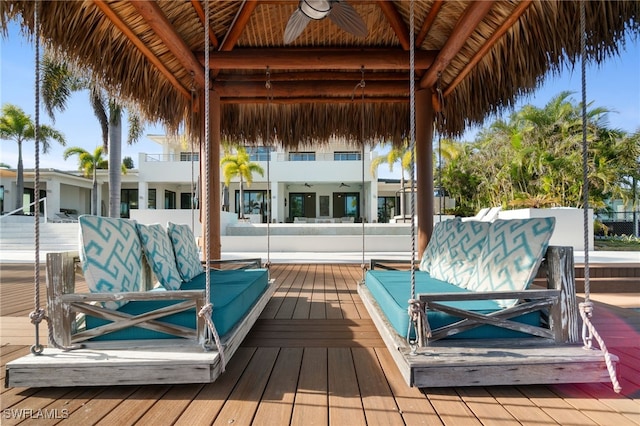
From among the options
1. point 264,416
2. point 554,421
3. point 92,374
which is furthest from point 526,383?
point 92,374

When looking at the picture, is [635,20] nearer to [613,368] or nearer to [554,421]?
[613,368]

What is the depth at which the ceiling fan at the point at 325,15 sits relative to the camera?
279cm

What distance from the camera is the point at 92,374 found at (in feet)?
5.53

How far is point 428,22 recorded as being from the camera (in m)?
3.73

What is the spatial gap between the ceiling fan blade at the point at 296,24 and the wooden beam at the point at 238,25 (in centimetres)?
70

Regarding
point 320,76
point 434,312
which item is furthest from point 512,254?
point 320,76

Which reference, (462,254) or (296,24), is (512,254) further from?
(296,24)

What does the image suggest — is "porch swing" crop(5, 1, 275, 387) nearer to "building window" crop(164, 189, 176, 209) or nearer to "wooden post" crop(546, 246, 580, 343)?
"wooden post" crop(546, 246, 580, 343)

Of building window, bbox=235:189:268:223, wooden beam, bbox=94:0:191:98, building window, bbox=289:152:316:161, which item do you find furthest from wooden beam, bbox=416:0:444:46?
building window, bbox=235:189:268:223

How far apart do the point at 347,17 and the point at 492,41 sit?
56.7 inches

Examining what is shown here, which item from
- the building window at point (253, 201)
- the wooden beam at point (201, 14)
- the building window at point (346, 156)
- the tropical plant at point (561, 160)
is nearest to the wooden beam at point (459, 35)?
the wooden beam at point (201, 14)

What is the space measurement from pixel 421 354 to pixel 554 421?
1.90 feet

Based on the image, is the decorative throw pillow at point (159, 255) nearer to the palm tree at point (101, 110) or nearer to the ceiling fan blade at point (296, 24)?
the ceiling fan blade at point (296, 24)

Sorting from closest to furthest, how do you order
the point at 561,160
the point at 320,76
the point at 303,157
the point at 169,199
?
the point at 320,76, the point at 561,160, the point at 303,157, the point at 169,199
